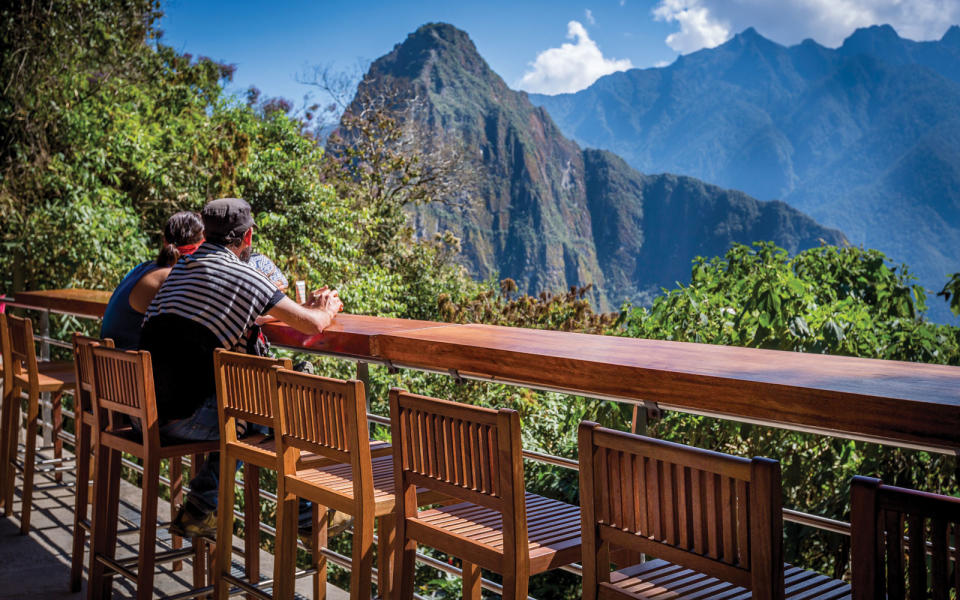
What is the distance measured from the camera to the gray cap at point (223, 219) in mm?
2439

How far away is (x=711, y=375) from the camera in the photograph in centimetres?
137

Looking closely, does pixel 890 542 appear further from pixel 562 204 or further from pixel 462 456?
pixel 562 204

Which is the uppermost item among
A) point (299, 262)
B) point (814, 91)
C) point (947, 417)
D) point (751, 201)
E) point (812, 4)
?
point (812, 4)

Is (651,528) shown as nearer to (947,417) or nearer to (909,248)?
(947,417)

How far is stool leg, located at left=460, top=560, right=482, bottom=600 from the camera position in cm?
177

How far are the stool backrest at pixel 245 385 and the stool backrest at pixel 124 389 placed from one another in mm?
249

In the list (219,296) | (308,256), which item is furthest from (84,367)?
(308,256)

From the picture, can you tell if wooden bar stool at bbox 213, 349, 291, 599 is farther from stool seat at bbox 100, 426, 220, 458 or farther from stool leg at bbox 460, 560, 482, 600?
stool leg at bbox 460, 560, 482, 600

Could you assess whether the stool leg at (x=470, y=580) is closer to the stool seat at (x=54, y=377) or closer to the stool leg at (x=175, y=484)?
the stool leg at (x=175, y=484)

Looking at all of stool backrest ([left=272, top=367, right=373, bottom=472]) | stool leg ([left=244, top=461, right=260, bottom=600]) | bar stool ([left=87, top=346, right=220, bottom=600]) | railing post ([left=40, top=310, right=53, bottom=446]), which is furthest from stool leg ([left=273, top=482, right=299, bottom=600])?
railing post ([left=40, top=310, right=53, bottom=446])

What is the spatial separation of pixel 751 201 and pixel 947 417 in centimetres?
6942

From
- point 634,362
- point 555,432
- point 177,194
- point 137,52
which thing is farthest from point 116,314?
point 137,52

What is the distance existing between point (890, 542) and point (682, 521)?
273mm

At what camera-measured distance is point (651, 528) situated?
120cm
